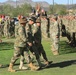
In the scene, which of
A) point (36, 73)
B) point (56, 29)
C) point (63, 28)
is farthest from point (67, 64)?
point (63, 28)

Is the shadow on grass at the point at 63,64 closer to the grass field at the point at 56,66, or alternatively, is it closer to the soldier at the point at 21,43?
the grass field at the point at 56,66

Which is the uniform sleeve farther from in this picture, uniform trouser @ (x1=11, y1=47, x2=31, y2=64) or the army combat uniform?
the army combat uniform

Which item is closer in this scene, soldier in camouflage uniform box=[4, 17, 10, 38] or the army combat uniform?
the army combat uniform

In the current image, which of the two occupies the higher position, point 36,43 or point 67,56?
point 36,43

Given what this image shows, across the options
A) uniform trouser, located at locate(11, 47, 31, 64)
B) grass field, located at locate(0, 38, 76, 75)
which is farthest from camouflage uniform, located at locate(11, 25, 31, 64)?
grass field, located at locate(0, 38, 76, 75)

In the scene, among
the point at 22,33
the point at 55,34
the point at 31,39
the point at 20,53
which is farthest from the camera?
the point at 55,34

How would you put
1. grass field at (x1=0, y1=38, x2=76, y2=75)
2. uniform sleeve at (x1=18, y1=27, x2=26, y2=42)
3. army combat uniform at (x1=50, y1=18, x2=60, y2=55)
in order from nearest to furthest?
uniform sleeve at (x1=18, y1=27, x2=26, y2=42)
grass field at (x1=0, y1=38, x2=76, y2=75)
army combat uniform at (x1=50, y1=18, x2=60, y2=55)

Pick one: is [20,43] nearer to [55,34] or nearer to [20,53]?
[20,53]

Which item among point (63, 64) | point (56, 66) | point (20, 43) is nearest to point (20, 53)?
point (20, 43)

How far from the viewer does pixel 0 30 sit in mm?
34125

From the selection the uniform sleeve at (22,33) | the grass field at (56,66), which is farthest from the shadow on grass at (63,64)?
the uniform sleeve at (22,33)

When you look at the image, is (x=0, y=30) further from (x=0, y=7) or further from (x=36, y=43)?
(x=0, y=7)

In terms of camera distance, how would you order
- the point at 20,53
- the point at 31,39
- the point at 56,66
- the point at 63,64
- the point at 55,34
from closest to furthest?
the point at 20,53, the point at 31,39, the point at 56,66, the point at 63,64, the point at 55,34

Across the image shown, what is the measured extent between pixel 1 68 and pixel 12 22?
20542 mm
